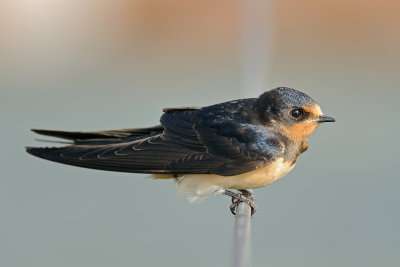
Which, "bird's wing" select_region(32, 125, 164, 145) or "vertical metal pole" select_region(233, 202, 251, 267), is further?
"bird's wing" select_region(32, 125, 164, 145)

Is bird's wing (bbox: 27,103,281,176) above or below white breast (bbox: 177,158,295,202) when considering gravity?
above

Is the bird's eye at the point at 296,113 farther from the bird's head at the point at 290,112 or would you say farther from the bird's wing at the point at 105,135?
→ the bird's wing at the point at 105,135

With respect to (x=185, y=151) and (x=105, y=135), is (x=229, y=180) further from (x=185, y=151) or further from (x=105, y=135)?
(x=105, y=135)

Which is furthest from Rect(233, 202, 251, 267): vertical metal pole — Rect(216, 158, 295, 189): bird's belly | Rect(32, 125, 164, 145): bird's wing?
Rect(32, 125, 164, 145): bird's wing

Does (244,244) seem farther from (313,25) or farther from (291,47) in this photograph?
(313,25)

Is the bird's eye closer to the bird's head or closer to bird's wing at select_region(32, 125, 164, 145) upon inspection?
the bird's head

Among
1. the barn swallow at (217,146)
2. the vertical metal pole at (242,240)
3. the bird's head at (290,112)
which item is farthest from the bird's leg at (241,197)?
the vertical metal pole at (242,240)

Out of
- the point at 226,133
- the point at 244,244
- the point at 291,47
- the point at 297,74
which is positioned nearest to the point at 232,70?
the point at 297,74
